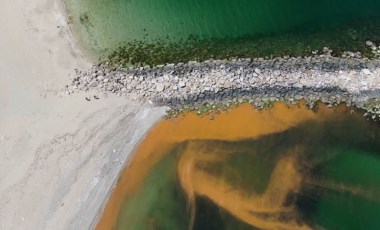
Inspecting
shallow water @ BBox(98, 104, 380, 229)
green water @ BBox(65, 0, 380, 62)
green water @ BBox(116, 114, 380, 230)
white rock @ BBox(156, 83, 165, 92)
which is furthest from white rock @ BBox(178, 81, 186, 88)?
green water @ BBox(116, 114, 380, 230)

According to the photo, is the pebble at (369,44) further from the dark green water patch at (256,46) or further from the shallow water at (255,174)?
the shallow water at (255,174)

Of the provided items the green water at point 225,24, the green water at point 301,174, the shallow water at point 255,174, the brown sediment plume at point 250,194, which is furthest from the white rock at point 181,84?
the brown sediment plume at point 250,194

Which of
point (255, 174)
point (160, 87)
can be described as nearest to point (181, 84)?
point (160, 87)

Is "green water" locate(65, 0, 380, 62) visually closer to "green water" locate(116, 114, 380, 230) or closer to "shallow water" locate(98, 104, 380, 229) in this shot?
"shallow water" locate(98, 104, 380, 229)

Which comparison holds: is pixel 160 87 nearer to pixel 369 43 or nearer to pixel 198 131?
pixel 198 131

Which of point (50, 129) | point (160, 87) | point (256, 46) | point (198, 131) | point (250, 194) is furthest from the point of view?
point (256, 46)

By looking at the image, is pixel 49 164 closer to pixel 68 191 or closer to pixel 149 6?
pixel 68 191

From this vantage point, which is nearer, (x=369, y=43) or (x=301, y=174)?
(x=301, y=174)
